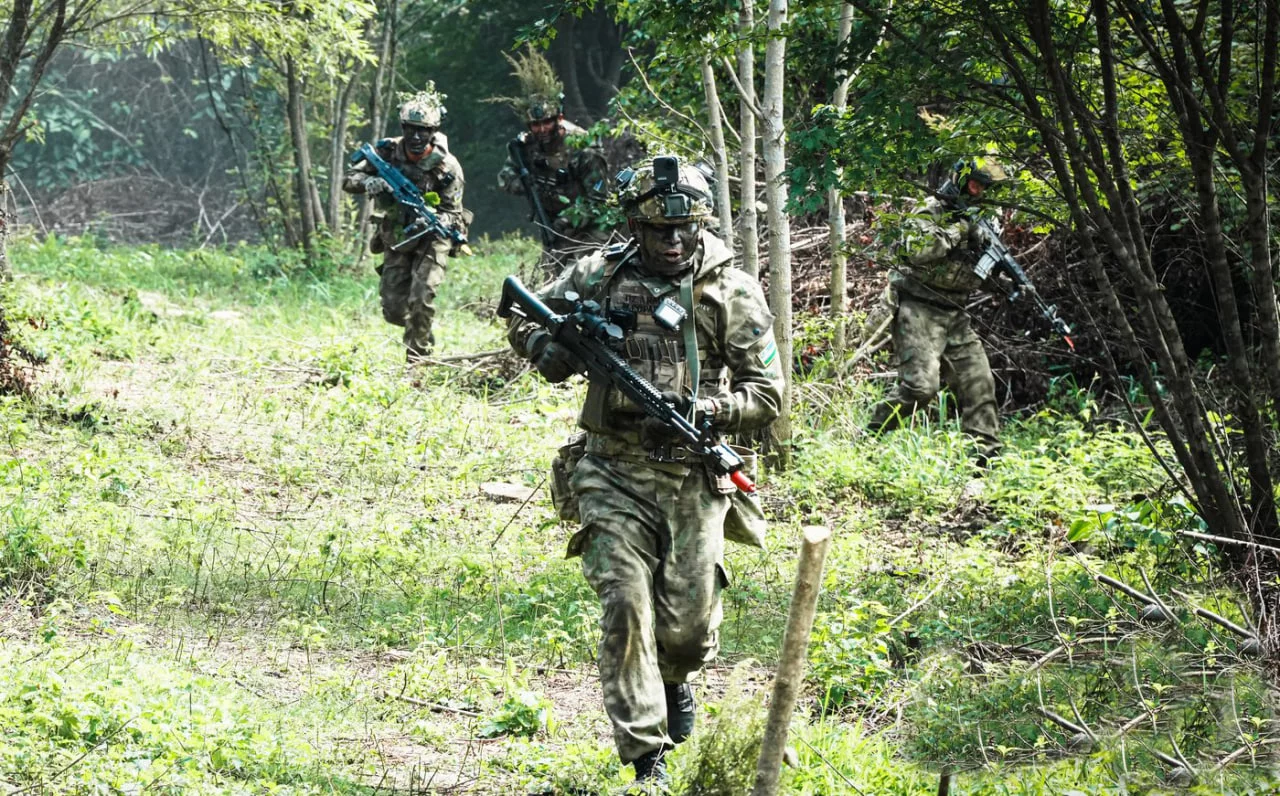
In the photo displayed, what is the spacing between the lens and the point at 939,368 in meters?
9.12

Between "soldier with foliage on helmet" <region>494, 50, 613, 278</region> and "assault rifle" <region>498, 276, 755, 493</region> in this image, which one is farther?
"soldier with foliage on helmet" <region>494, 50, 613, 278</region>

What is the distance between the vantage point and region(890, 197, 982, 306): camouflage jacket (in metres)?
8.61

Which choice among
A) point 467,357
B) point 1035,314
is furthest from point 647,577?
point 1035,314

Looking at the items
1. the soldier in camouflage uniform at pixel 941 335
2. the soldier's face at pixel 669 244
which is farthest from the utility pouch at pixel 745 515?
the soldier in camouflage uniform at pixel 941 335

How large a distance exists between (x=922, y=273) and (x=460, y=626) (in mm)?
4136

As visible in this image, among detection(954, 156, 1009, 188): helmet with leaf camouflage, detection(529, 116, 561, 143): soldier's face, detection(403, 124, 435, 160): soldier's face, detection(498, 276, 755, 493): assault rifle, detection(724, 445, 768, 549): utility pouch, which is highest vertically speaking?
detection(529, 116, 561, 143): soldier's face

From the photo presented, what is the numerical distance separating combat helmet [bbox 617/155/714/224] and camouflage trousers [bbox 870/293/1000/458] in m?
4.45

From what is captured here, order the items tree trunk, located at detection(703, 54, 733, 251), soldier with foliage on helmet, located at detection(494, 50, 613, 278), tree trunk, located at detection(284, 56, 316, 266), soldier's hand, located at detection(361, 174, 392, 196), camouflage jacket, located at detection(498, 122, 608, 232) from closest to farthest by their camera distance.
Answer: tree trunk, located at detection(703, 54, 733, 251) < soldier's hand, located at detection(361, 174, 392, 196) < soldier with foliage on helmet, located at detection(494, 50, 613, 278) < camouflage jacket, located at detection(498, 122, 608, 232) < tree trunk, located at detection(284, 56, 316, 266)

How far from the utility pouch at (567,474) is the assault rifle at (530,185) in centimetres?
762

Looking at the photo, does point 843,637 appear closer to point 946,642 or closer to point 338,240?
point 946,642

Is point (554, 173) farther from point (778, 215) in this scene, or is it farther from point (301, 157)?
point (301, 157)

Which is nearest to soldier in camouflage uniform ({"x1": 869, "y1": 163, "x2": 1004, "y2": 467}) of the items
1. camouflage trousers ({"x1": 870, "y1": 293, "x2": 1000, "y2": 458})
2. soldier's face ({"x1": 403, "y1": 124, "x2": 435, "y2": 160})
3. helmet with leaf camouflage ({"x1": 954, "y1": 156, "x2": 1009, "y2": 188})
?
camouflage trousers ({"x1": 870, "y1": 293, "x2": 1000, "y2": 458})

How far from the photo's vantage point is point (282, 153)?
19500 millimetres

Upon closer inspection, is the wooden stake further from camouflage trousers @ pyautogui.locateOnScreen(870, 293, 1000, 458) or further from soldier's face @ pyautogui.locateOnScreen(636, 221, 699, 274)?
camouflage trousers @ pyautogui.locateOnScreen(870, 293, 1000, 458)
